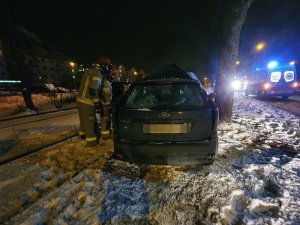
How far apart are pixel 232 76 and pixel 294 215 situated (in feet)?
18.3

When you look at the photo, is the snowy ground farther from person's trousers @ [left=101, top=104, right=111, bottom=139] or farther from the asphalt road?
the asphalt road

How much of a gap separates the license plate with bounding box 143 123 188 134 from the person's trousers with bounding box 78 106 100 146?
2.01 m

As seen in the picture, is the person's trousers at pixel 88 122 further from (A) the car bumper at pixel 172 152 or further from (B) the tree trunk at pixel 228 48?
(B) the tree trunk at pixel 228 48

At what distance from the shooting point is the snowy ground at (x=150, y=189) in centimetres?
281

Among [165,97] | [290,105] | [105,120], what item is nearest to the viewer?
[165,97]

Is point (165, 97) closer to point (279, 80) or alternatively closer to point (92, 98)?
point (92, 98)

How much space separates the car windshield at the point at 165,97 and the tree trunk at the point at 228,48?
3743 millimetres

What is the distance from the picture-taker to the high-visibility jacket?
4.94m

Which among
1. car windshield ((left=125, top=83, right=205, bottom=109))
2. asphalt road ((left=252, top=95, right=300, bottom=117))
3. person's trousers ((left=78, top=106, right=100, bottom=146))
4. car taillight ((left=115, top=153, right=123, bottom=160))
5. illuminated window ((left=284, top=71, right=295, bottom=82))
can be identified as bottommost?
asphalt road ((left=252, top=95, right=300, bottom=117))

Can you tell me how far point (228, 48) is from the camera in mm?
7484

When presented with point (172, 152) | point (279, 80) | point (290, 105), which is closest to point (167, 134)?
point (172, 152)

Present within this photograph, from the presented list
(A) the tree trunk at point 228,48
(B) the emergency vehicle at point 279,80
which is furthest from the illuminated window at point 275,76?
(A) the tree trunk at point 228,48

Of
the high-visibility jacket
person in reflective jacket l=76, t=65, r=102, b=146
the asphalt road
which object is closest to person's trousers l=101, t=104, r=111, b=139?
person in reflective jacket l=76, t=65, r=102, b=146

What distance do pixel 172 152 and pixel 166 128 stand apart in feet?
1.17
